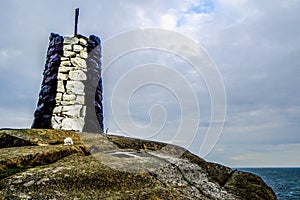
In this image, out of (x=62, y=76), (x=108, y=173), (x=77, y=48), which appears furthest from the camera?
(x=77, y=48)

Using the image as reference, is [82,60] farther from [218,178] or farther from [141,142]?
[218,178]

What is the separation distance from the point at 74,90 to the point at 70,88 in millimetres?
192

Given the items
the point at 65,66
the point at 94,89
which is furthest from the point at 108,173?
the point at 94,89

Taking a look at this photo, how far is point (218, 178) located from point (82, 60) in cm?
916

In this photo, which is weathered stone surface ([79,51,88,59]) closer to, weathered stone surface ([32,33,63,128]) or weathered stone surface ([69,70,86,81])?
weathered stone surface ([69,70,86,81])

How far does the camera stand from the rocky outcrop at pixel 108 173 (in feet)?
18.0

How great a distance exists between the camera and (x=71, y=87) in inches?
549

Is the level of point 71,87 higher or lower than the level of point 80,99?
higher

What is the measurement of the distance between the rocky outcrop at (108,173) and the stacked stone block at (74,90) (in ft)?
15.9

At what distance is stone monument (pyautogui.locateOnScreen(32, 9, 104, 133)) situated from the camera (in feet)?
45.0

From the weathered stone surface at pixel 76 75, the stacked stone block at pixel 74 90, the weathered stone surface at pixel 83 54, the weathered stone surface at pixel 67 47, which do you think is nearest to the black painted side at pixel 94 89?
the stacked stone block at pixel 74 90

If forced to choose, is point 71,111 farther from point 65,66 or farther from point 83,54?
point 83,54

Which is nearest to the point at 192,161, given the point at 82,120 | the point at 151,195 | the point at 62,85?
the point at 151,195

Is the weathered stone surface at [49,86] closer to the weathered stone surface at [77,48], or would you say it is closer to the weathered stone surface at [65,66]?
the weathered stone surface at [65,66]
